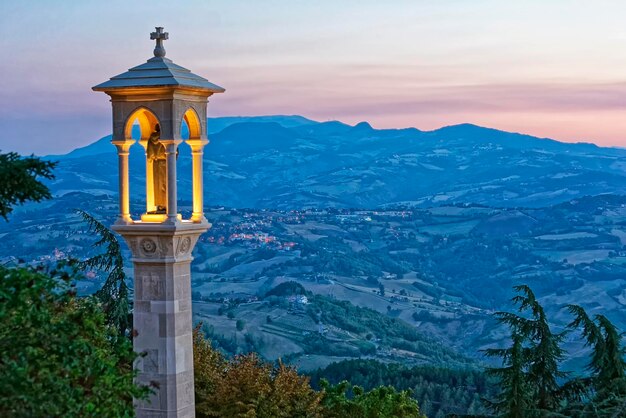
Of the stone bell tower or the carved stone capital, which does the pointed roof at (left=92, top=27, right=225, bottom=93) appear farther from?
the carved stone capital

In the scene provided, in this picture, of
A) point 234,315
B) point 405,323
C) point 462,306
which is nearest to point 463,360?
point 405,323

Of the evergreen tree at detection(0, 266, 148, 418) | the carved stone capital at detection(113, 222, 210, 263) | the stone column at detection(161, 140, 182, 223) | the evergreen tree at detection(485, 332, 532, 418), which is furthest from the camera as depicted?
the evergreen tree at detection(485, 332, 532, 418)

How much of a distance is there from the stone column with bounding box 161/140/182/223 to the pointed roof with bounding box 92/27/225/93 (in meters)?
0.85

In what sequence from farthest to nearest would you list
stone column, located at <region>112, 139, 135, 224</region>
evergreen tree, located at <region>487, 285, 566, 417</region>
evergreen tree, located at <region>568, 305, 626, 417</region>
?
evergreen tree, located at <region>568, 305, 626, 417</region>
evergreen tree, located at <region>487, 285, 566, 417</region>
stone column, located at <region>112, 139, 135, 224</region>

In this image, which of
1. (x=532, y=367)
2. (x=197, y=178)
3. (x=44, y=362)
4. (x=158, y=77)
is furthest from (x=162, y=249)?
(x=532, y=367)

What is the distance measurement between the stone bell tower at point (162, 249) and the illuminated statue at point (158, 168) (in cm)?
30

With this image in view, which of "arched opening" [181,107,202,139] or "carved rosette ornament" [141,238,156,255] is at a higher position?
"arched opening" [181,107,202,139]

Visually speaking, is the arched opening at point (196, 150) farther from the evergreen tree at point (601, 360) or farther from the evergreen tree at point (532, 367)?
the evergreen tree at point (601, 360)

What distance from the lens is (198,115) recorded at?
571 inches

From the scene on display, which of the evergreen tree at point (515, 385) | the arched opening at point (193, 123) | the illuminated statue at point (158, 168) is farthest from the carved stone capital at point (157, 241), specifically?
the evergreen tree at point (515, 385)

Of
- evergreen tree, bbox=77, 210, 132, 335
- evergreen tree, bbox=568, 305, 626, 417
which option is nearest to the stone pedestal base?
evergreen tree, bbox=77, 210, 132, 335

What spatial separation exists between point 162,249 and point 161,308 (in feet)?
2.77

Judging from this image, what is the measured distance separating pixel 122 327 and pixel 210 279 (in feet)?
547

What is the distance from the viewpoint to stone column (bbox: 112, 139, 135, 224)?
1420 cm
